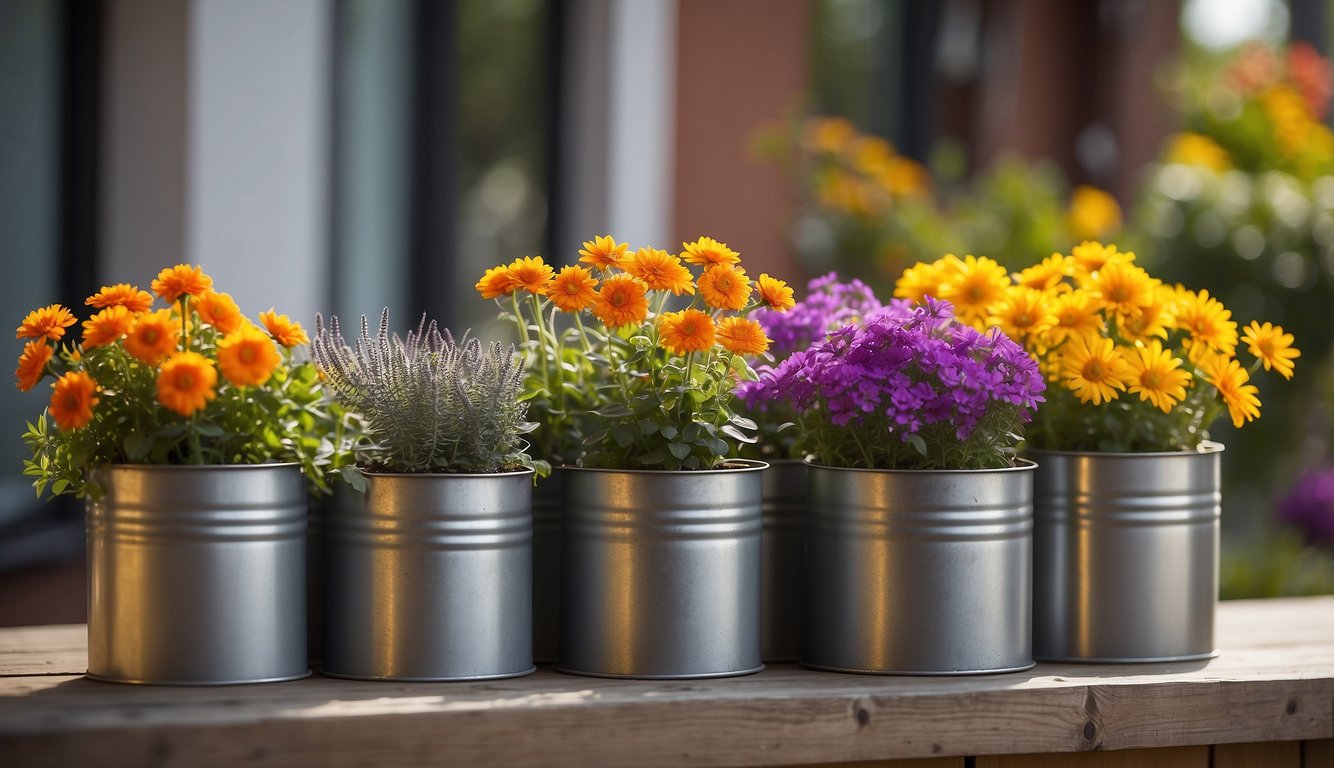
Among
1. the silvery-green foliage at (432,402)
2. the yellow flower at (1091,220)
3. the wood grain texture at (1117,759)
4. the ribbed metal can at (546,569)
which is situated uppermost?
the yellow flower at (1091,220)

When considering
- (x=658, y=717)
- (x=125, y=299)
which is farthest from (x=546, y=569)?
(x=125, y=299)

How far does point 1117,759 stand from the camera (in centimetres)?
146

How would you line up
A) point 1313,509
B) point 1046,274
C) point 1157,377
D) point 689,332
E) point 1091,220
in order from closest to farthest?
point 689,332
point 1157,377
point 1046,274
point 1313,509
point 1091,220

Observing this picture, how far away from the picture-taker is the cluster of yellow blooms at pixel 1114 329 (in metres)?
1.53

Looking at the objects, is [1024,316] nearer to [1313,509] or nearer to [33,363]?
[33,363]

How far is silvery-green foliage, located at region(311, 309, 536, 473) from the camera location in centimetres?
140

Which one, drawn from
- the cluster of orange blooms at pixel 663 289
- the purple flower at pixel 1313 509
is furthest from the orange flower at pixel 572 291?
the purple flower at pixel 1313 509

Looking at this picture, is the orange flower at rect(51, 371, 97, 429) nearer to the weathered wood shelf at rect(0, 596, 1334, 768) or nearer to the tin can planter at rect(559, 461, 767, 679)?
the weathered wood shelf at rect(0, 596, 1334, 768)

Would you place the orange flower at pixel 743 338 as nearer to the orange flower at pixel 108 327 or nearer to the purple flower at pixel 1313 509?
the orange flower at pixel 108 327

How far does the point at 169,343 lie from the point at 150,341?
0.05ft

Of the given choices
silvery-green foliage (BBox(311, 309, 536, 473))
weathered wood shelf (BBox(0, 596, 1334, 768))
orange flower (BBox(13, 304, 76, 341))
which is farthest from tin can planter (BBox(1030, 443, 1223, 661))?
orange flower (BBox(13, 304, 76, 341))

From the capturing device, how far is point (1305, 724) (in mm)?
1497

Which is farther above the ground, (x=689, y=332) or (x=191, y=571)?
(x=689, y=332)

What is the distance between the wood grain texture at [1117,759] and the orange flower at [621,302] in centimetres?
54
